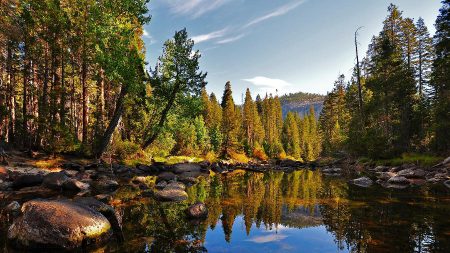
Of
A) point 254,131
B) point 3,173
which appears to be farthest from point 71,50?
point 254,131

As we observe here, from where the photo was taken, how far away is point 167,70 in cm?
2514

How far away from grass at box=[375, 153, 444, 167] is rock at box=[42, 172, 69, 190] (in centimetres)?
2743

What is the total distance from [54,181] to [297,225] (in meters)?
11.9

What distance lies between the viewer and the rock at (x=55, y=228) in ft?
21.6

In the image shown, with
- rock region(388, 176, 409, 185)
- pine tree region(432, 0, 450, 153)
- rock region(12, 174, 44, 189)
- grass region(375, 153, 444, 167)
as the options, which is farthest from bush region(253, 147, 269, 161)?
rock region(12, 174, 44, 189)

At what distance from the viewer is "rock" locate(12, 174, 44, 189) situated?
14.5 m

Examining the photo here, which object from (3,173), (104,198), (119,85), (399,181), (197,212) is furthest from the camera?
(119,85)

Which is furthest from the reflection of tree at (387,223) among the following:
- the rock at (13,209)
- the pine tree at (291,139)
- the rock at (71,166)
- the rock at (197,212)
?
the pine tree at (291,139)

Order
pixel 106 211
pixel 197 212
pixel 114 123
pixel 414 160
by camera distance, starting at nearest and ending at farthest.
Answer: pixel 106 211
pixel 197 212
pixel 114 123
pixel 414 160

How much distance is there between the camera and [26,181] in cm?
1466

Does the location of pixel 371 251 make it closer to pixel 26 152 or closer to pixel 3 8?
pixel 3 8

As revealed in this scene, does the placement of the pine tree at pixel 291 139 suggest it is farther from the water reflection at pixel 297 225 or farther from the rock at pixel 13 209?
the rock at pixel 13 209

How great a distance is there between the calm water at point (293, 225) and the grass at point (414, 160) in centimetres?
1384

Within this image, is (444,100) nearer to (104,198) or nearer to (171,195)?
(171,195)
